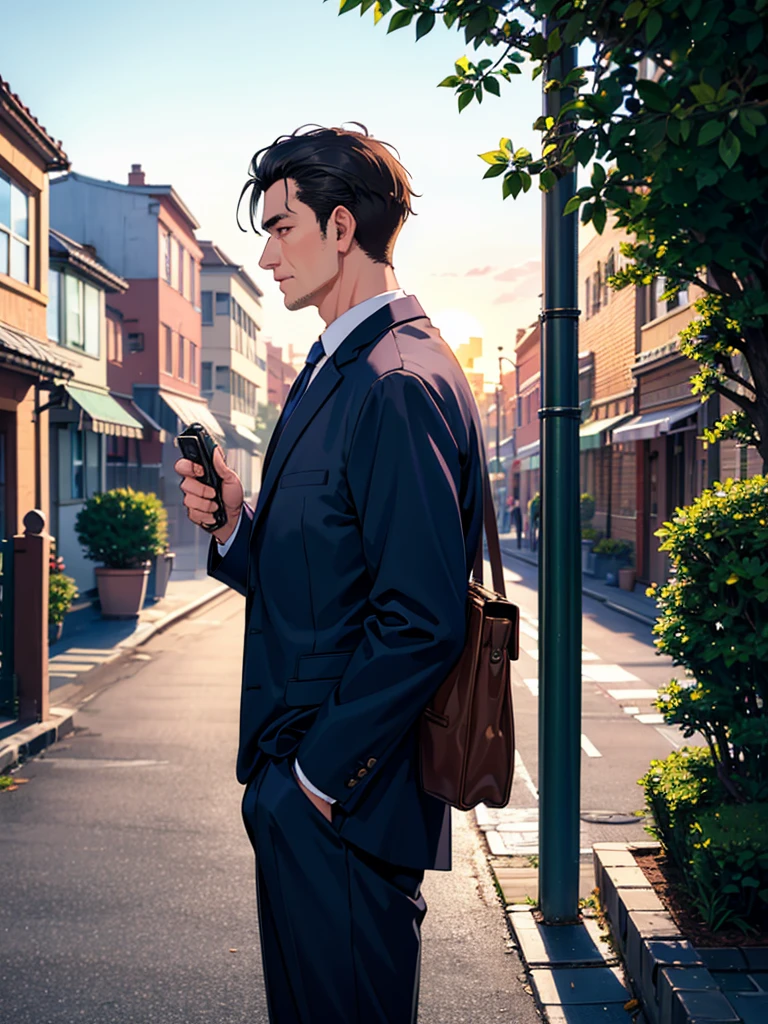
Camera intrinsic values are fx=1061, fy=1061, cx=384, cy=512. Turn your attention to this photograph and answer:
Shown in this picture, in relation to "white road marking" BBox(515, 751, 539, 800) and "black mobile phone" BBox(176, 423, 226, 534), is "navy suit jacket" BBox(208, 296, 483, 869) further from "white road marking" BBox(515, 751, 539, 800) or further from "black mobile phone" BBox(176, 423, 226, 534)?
"white road marking" BBox(515, 751, 539, 800)

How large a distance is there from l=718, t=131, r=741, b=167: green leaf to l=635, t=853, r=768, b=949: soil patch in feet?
8.59

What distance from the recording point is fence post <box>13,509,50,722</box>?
8234mm

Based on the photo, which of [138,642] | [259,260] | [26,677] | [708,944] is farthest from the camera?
[138,642]

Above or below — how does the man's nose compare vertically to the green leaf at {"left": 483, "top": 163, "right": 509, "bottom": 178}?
below

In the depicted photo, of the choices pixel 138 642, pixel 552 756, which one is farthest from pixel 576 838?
pixel 138 642

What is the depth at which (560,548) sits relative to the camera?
4.41 m

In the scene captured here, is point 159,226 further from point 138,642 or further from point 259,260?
point 259,260

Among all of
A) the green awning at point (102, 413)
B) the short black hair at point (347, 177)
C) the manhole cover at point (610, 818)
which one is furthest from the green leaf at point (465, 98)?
the green awning at point (102, 413)

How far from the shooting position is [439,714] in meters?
2.11

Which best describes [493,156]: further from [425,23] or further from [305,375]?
[305,375]

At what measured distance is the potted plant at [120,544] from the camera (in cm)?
1638

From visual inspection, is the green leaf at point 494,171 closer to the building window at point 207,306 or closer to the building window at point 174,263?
the building window at point 174,263

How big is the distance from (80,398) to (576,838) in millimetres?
16858

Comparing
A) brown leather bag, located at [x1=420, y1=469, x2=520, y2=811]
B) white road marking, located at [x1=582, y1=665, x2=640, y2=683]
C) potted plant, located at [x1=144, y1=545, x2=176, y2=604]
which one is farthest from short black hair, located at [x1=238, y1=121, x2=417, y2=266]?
potted plant, located at [x1=144, y1=545, x2=176, y2=604]
